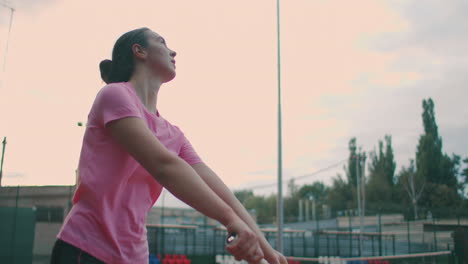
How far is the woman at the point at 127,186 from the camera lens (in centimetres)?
118

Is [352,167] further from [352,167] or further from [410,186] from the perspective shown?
[410,186]

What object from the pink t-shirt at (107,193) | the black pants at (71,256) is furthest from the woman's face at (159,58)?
the black pants at (71,256)

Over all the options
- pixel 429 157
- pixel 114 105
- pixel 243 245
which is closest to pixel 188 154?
pixel 114 105

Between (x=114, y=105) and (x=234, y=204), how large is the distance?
1.79ft

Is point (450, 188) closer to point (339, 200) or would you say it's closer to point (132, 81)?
point (339, 200)

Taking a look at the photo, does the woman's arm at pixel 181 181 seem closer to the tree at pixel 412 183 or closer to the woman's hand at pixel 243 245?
the woman's hand at pixel 243 245

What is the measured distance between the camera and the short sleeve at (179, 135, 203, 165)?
1.73 metres

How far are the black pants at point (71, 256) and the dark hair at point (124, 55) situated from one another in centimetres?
61

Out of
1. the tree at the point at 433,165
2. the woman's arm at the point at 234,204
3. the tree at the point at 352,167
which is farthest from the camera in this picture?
the tree at the point at 352,167

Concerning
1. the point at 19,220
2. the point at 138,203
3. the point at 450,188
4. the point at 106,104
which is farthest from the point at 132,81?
the point at 450,188

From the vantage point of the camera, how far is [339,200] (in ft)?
190

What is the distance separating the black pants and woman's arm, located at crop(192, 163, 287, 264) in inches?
18.8

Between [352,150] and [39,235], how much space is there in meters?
47.8

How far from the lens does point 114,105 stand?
133 centimetres
